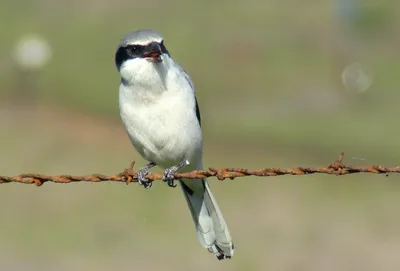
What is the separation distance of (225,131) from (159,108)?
1238 centimetres

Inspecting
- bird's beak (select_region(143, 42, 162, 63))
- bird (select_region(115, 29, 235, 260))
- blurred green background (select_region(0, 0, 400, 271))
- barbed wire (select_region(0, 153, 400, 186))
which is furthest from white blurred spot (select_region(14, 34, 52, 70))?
barbed wire (select_region(0, 153, 400, 186))

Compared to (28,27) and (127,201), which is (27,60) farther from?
(127,201)

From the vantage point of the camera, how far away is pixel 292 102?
22.3 m

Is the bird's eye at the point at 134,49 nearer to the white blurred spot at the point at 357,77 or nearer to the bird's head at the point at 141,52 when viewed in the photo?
the bird's head at the point at 141,52

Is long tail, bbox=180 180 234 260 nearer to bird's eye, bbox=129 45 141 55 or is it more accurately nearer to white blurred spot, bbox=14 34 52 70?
bird's eye, bbox=129 45 141 55

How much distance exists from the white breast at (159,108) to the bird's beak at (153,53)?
54 millimetres

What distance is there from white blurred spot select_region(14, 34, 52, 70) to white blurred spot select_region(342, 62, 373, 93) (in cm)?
755

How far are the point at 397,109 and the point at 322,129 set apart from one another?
2.29 meters

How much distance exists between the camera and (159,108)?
7016 millimetres

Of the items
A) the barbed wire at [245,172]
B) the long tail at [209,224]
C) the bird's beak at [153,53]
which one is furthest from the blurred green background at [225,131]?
the bird's beak at [153,53]

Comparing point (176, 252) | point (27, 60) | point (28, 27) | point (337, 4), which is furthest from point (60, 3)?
point (176, 252)

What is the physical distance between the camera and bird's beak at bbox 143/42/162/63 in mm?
6918

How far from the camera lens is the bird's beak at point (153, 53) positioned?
6.92m

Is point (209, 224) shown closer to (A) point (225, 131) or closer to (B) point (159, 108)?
(B) point (159, 108)
